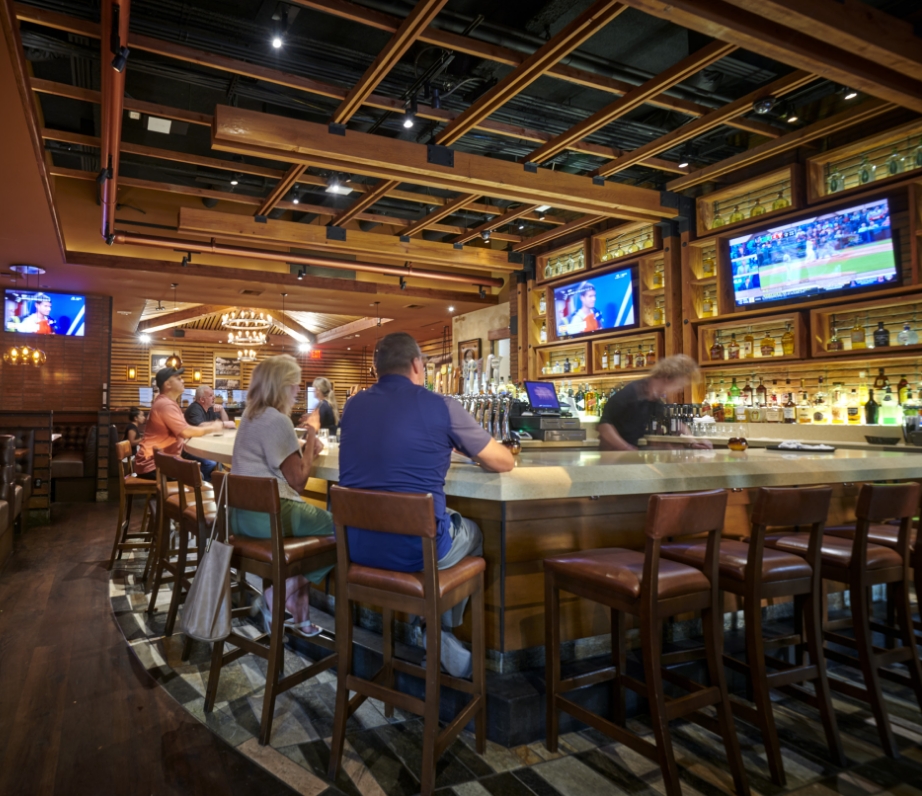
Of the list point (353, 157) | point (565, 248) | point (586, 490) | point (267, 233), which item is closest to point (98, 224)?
point (267, 233)

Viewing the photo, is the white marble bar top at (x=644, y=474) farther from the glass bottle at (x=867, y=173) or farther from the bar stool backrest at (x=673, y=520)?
the glass bottle at (x=867, y=173)

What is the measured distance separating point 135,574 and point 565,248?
6.13 meters

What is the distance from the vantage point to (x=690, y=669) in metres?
2.80

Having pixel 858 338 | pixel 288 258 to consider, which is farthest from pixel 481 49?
pixel 288 258

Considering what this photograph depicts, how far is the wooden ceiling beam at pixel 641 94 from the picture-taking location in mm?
3715

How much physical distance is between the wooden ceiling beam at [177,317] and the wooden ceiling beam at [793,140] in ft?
40.6

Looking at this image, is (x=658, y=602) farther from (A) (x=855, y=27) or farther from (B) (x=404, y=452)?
(A) (x=855, y=27)

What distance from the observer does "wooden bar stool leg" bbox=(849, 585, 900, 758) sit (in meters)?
2.34

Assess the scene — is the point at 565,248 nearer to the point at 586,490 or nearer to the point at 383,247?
the point at 383,247

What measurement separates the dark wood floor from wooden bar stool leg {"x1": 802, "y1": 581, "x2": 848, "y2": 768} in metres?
1.98

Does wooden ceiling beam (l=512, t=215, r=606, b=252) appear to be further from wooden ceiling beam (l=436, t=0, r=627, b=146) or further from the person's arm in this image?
the person's arm

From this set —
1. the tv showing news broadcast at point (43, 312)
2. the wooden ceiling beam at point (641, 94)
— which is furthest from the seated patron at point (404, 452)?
the tv showing news broadcast at point (43, 312)

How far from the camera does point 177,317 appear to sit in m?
15.8

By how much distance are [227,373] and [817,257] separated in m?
17.9
